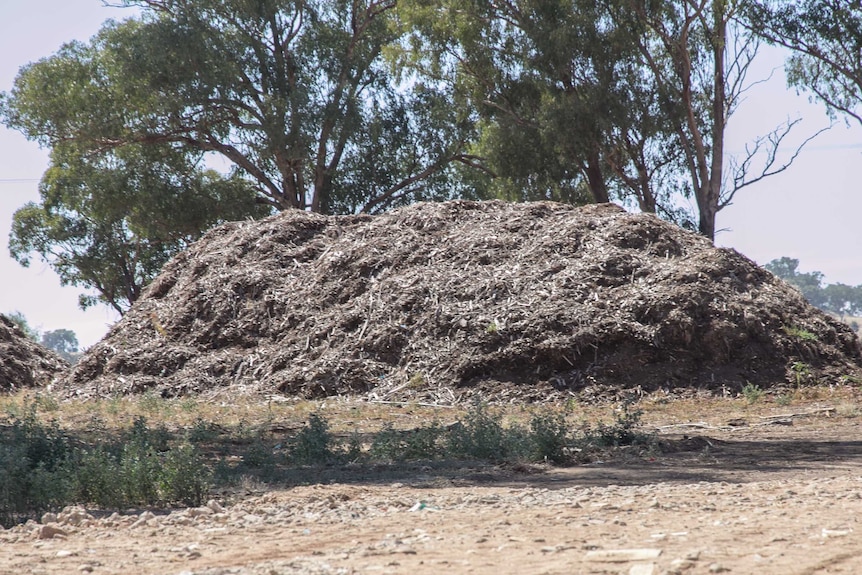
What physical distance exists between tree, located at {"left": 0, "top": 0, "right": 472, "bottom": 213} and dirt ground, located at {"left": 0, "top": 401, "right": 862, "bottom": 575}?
19426 millimetres

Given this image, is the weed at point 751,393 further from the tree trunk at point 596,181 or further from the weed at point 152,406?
the tree trunk at point 596,181

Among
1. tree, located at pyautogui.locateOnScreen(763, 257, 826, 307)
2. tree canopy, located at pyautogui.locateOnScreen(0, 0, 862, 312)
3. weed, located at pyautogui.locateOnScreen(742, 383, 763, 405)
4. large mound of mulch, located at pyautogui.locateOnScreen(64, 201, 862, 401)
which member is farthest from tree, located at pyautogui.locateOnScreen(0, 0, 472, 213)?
tree, located at pyautogui.locateOnScreen(763, 257, 826, 307)

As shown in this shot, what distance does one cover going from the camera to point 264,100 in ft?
81.3

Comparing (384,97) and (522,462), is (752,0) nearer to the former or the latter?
(384,97)

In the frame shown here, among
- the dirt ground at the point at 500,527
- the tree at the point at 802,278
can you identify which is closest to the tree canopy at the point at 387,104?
the dirt ground at the point at 500,527

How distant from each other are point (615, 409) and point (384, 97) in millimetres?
18251

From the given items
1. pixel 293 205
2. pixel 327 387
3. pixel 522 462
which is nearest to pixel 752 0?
pixel 293 205

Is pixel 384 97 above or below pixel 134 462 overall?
above

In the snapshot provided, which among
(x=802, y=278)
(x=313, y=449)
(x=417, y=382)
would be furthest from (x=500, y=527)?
(x=802, y=278)

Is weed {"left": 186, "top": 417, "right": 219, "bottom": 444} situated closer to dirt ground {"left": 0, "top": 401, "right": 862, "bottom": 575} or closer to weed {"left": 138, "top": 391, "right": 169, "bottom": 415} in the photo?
dirt ground {"left": 0, "top": 401, "right": 862, "bottom": 575}

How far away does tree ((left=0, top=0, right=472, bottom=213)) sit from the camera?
24.3 m

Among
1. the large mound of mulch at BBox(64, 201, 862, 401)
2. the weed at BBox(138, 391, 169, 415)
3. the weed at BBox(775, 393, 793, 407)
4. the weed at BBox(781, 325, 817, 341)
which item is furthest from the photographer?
the weed at BBox(781, 325, 817, 341)

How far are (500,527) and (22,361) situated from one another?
15.1 meters

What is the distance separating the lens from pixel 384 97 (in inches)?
1078
